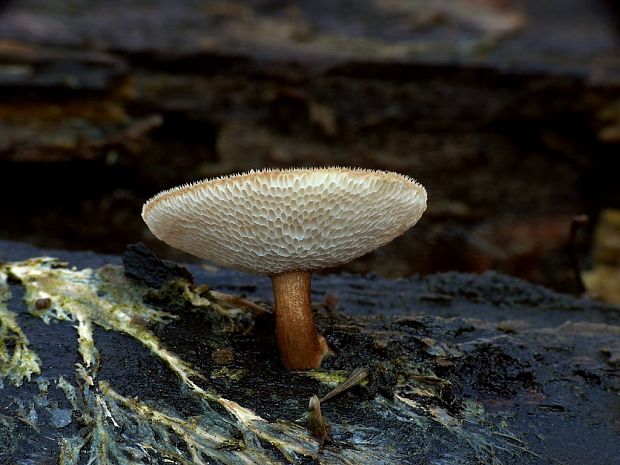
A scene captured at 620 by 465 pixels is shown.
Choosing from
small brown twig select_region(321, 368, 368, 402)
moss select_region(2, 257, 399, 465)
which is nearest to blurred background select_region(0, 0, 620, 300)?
moss select_region(2, 257, 399, 465)

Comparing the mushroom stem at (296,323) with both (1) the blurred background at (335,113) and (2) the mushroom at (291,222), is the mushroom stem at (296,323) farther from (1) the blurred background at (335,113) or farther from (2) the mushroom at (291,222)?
(1) the blurred background at (335,113)

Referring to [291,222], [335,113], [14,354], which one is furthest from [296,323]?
[335,113]

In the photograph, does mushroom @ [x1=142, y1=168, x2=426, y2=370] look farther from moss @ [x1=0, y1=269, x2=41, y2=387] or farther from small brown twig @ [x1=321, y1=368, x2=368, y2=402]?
moss @ [x1=0, y1=269, x2=41, y2=387]

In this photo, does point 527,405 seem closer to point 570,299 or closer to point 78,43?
point 570,299

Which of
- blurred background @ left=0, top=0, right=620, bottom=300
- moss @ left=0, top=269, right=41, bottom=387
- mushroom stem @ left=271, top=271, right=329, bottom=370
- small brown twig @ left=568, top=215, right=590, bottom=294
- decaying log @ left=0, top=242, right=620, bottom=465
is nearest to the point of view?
decaying log @ left=0, top=242, right=620, bottom=465

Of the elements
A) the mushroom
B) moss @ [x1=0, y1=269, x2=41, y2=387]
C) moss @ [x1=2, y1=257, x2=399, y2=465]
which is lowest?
moss @ [x1=2, y1=257, x2=399, y2=465]

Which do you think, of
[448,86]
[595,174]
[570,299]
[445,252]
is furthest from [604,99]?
[570,299]

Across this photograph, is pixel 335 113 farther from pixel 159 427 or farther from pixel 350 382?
pixel 159 427

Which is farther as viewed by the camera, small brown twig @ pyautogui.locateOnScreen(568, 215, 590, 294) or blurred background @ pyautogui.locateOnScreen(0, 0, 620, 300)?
blurred background @ pyautogui.locateOnScreen(0, 0, 620, 300)

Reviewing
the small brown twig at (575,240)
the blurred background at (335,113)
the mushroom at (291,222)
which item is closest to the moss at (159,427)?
the mushroom at (291,222)

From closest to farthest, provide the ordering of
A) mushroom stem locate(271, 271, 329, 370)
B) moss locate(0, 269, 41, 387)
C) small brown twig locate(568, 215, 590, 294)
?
moss locate(0, 269, 41, 387) → mushroom stem locate(271, 271, 329, 370) → small brown twig locate(568, 215, 590, 294)
